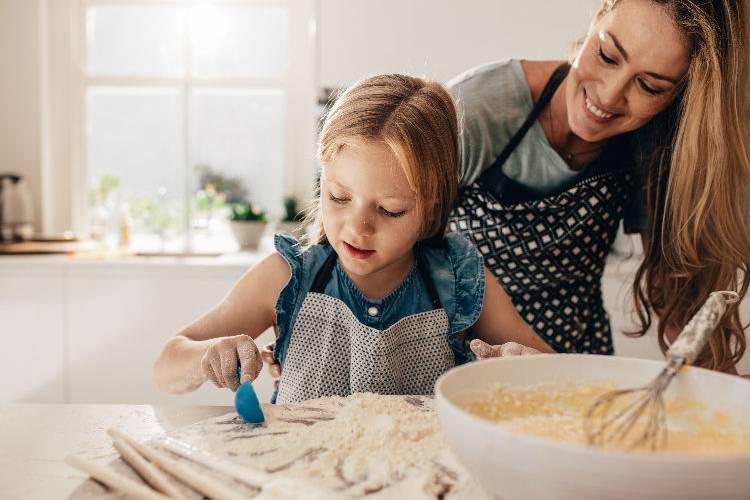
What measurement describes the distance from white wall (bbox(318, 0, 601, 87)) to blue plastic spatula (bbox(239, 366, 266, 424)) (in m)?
1.85

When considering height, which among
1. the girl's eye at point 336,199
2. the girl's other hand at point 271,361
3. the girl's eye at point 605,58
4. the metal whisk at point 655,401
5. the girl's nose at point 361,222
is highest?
the girl's eye at point 605,58

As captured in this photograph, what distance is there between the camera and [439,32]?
2.43 meters

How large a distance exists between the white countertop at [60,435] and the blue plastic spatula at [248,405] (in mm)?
89

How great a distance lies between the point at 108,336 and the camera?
2.39 m

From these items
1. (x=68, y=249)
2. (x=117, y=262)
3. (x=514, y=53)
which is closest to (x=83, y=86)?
(x=68, y=249)

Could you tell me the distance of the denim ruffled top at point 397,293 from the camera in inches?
43.5

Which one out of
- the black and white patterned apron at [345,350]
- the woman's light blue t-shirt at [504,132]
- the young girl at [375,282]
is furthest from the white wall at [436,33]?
the black and white patterned apron at [345,350]

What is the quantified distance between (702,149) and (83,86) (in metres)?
2.58

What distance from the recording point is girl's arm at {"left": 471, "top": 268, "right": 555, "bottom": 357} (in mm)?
1148

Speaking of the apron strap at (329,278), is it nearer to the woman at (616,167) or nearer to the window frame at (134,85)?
the woman at (616,167)

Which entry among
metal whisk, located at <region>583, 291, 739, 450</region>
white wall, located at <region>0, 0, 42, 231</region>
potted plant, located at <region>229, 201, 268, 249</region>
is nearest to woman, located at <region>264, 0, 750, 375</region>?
metal whisk, located at <region>583, 291, 739, 450</region>

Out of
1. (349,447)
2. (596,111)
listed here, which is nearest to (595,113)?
(596,111)

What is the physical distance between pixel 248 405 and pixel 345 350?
13.7 inches

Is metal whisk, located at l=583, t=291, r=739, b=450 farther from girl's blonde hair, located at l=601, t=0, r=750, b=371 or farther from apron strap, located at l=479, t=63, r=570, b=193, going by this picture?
apron strap, located at l=479, t=63, r=570, b=193
